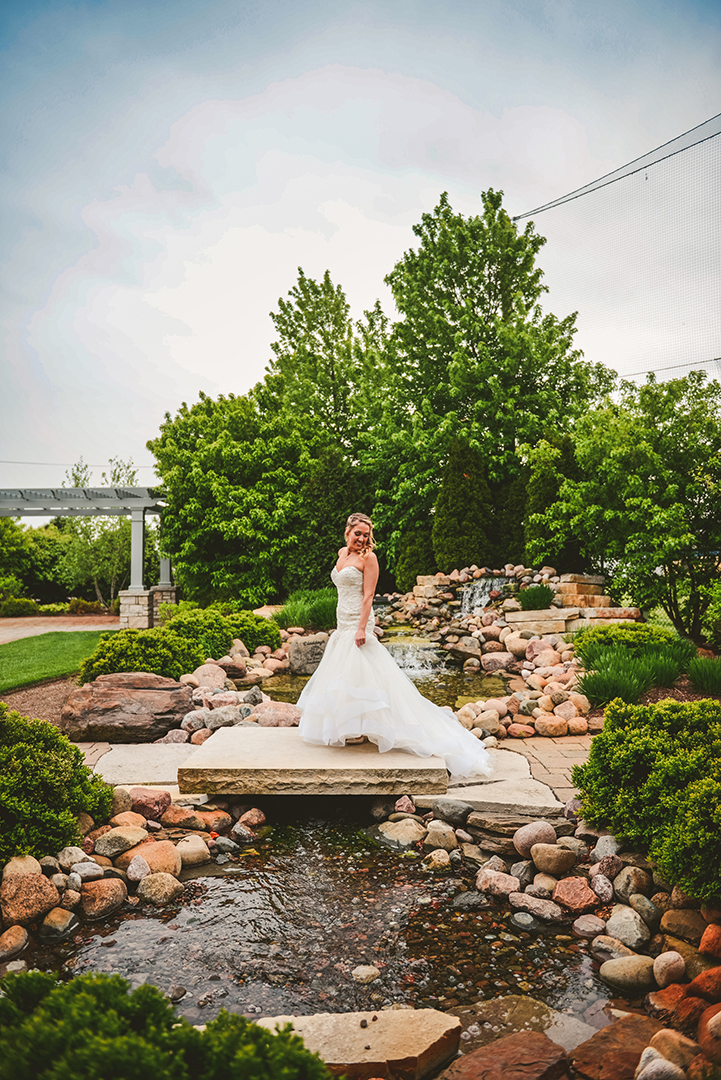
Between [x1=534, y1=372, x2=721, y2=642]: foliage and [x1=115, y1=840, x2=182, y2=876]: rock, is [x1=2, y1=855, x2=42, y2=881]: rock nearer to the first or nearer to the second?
[x1=115, y1=840, x2=182, y2=876]: rock

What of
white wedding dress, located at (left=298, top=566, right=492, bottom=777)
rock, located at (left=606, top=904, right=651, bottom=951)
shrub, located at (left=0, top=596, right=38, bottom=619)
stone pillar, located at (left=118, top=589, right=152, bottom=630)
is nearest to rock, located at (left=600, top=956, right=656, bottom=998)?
rock, located at (left=606, top=904, right=651, bottom=951)

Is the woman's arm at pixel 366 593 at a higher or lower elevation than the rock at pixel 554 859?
higher

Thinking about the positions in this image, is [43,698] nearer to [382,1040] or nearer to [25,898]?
[25,898]

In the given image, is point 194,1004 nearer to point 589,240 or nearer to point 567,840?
point 567,840

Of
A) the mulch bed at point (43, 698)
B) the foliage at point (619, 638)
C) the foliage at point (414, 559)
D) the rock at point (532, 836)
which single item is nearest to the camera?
the rock at point (532, 836)

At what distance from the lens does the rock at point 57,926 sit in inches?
117

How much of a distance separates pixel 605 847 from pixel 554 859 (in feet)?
1.00

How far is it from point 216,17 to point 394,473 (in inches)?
476

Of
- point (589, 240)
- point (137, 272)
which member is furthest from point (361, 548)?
point (589, 240)

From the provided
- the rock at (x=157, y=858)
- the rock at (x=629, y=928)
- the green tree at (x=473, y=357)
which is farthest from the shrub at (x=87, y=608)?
the rock at (x=629, y=928)

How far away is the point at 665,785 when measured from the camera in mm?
3264

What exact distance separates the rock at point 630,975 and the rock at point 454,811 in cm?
153

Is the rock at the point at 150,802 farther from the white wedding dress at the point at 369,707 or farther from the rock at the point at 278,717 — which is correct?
the rock at the point at 278,717

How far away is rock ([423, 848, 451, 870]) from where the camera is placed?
3762mm
